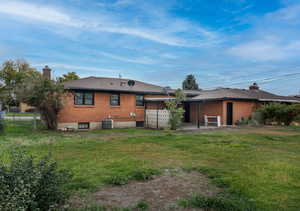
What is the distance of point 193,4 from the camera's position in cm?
1446

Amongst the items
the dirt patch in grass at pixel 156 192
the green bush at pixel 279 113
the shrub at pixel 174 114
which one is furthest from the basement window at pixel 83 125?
the green bush at pixel 279 113

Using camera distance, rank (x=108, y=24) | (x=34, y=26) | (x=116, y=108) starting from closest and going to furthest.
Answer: (x=34, y=26), (x=108, y=24), (x=116, y=108)

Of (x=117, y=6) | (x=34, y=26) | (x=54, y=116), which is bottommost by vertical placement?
(x=54, y=116)

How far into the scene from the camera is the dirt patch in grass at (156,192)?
3418mm

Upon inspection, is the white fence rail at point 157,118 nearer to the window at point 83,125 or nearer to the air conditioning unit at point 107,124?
the air conditioning unit at point 107,124

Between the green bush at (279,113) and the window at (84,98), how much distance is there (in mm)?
14940

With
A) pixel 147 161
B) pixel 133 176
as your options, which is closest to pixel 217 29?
pixel 147 161

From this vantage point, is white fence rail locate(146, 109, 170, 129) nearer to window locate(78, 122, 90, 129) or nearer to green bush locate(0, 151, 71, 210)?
window locate(78, 122, 90, 129)

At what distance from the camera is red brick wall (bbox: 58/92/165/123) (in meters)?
14.7

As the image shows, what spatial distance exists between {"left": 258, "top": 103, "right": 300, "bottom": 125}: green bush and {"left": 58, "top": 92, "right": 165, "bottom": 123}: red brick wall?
1104 centimetres

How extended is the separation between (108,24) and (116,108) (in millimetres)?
6349

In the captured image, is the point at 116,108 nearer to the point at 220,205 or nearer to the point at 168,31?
the point at 168,31

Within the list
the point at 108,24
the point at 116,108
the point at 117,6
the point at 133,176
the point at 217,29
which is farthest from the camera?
the point at 217,29

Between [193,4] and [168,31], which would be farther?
[168,31]
